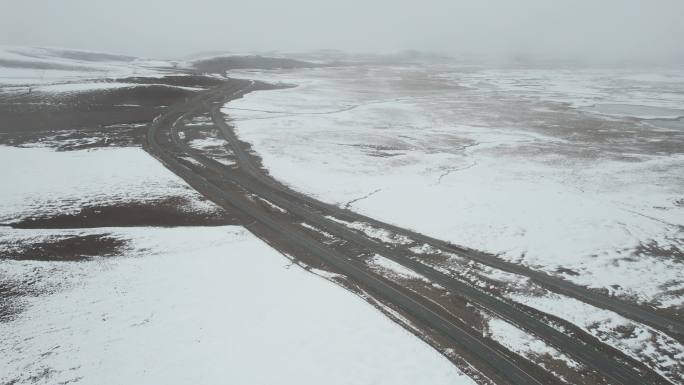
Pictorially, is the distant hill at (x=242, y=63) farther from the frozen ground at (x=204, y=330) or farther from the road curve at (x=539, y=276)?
the frozen ground at (x=204, y=330)

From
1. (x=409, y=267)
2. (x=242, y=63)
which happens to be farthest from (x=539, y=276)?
(x=242, y=63)

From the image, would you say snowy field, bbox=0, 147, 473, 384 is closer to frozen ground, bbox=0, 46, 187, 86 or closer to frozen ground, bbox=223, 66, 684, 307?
frozen ground, bbox=223, 66, 684, 307

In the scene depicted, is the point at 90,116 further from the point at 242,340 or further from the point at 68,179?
the point at 242,340

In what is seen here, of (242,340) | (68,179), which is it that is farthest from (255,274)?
(68,179)

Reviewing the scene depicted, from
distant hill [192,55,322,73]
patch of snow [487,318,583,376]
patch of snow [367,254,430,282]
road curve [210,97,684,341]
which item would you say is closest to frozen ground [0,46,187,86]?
distant hill [192,55,322,73]

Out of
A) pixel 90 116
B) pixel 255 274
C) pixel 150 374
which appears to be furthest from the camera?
pixel 90 116

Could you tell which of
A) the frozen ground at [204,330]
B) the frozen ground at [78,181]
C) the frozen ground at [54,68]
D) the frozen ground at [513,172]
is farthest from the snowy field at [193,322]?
the frozen ground at [54,68]
